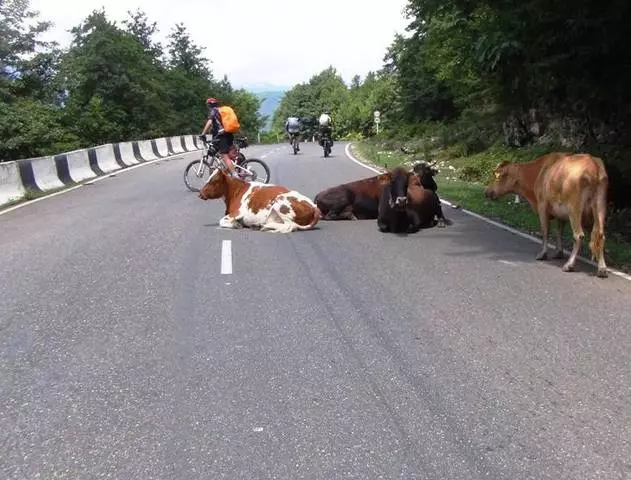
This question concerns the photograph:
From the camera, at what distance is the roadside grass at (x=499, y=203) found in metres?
9.45

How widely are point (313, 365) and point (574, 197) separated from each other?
162 inches

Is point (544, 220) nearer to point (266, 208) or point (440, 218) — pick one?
point (440, 218)

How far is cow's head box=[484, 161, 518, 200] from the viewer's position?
937 cm

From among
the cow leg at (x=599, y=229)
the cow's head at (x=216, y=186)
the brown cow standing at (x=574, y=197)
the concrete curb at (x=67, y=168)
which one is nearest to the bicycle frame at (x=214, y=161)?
the cow's head at (x=216, y=186)

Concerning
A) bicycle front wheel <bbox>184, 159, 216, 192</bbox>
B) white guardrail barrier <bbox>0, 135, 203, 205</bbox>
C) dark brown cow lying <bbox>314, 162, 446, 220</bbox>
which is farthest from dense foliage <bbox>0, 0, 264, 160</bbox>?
dark brown cow lying <bbox>314, 162, 446, 220</bbox>

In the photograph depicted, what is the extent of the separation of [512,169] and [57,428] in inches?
268

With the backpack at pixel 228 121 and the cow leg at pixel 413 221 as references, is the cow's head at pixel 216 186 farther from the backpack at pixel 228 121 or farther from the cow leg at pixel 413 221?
the backpack at pixel 228 121

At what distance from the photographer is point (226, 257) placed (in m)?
9.16

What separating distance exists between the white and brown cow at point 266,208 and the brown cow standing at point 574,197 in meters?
3.74

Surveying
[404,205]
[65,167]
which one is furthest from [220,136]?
[65,167]

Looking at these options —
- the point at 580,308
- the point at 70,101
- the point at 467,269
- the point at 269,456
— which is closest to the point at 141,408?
the point at 269,456

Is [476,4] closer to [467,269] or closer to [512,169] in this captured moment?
[512,169]

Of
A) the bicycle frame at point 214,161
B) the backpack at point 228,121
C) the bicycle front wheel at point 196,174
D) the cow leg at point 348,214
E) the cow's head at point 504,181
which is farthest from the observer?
the bicycle front wheel at point 196,174

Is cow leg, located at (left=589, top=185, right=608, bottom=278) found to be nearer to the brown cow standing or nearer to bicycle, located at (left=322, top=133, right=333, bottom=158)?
the brown cow standing
